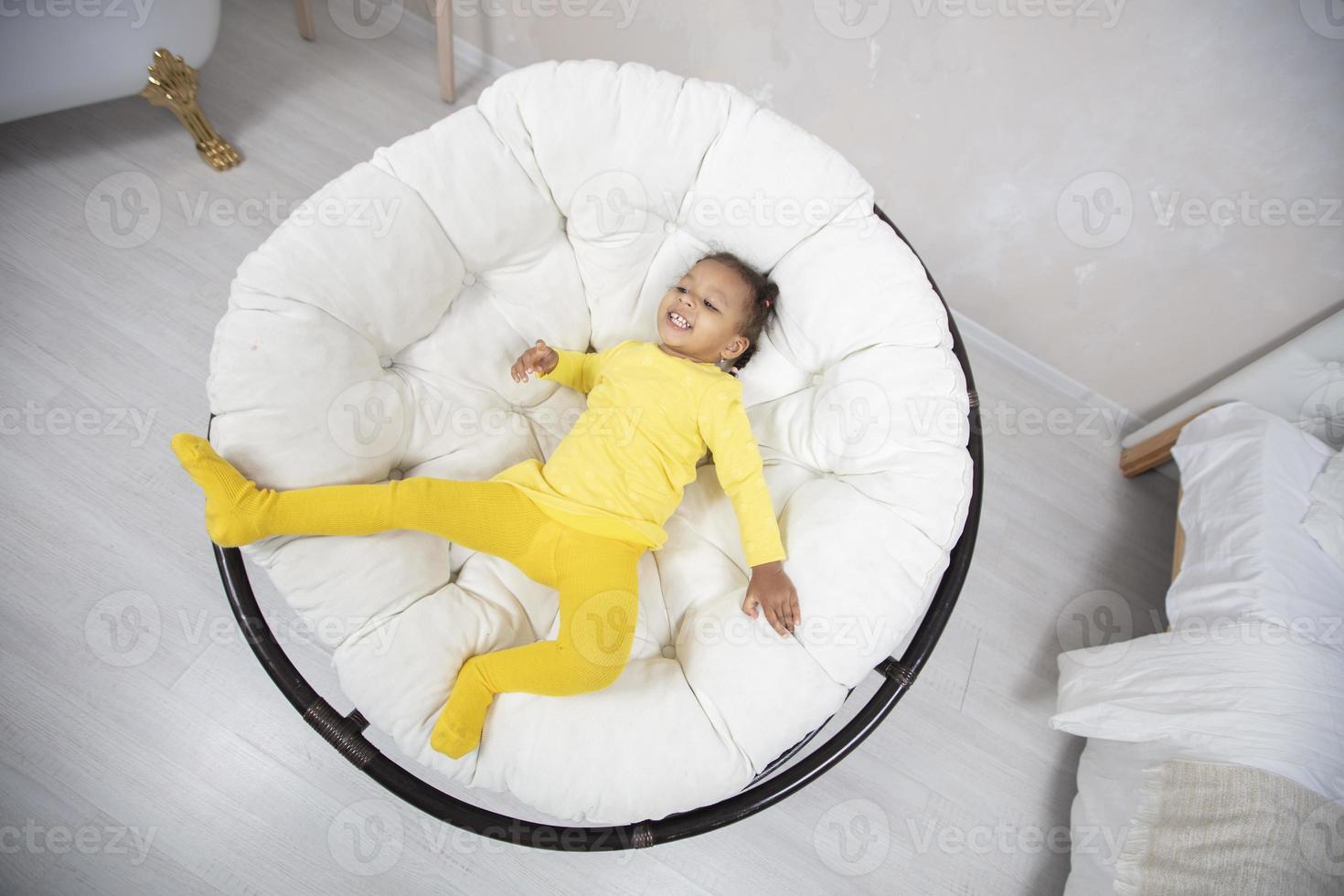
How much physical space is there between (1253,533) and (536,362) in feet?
4.18

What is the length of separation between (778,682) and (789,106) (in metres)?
1.25

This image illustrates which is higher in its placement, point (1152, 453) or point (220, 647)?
point (1152, 453)

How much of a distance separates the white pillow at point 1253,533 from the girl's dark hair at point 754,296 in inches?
35.7

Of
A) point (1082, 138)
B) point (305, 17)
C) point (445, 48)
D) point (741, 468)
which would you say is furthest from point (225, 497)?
point (1082, 138)

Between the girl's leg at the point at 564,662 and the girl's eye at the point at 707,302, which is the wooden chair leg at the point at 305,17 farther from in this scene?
the girl's leg at the point at 564,662

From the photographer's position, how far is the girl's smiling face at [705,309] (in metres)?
1.20

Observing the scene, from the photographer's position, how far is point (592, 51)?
1.82 metres

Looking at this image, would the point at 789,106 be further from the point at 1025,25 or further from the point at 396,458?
the point at 396,458

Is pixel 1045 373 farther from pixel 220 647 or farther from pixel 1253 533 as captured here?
pixel 220 647

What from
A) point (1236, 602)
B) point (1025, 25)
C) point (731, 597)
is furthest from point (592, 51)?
point (1236, 602)

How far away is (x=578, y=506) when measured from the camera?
113cm

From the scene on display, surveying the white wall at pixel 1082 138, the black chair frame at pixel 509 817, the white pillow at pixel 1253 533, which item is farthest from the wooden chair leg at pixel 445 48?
the white pillow at pixel 1253 533

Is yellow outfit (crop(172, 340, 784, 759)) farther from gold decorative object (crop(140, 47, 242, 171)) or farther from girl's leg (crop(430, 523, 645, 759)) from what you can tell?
gold decorative object (crop(140, 47, 242, 171))

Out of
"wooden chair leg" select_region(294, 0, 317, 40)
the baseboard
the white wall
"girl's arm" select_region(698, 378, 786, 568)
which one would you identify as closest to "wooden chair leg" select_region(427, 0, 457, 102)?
the white wall
